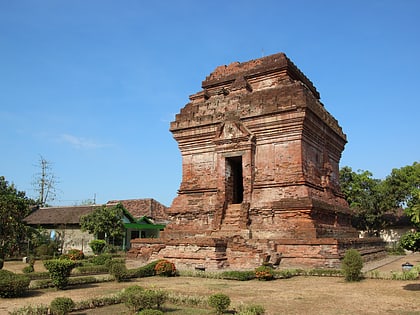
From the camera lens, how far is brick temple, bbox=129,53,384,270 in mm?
14859

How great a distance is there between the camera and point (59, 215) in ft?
106

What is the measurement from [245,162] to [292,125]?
99.6 inches


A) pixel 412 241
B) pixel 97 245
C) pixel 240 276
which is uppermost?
pixel 412 241

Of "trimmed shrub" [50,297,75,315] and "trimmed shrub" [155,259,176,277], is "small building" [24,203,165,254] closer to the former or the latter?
"trimmed shrub" [155,259,176,277]

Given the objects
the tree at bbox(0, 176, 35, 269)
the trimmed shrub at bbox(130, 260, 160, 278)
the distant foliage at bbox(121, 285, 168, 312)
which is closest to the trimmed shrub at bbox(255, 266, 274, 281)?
the trimmed shrub at bbox(130, 260, 160, 278)


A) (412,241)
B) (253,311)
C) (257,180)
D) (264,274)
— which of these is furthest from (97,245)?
(253,311)

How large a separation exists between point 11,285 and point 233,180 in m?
10.8

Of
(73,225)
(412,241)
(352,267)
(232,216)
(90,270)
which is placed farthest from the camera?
(73,225)

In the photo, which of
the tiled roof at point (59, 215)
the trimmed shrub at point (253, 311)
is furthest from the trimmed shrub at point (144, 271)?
the tiled roof at point (59, 215)

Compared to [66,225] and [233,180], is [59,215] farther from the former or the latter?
[233,180]

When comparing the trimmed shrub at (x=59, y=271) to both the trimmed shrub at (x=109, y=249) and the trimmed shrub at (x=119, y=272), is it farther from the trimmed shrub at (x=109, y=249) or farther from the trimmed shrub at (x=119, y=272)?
the trimmed shrub at (x=109, y=249)

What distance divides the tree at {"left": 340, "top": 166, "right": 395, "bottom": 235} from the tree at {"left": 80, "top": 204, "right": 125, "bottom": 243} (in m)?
18.7

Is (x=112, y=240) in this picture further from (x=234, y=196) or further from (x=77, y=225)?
(x=234, y=196)

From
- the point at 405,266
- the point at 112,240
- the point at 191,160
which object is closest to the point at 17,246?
the point at 112,240
